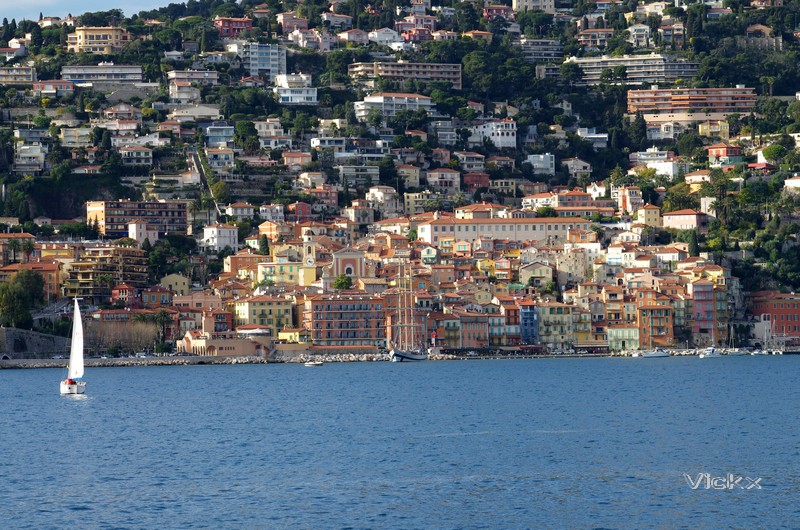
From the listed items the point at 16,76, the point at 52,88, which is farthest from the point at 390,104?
the point at 16,76

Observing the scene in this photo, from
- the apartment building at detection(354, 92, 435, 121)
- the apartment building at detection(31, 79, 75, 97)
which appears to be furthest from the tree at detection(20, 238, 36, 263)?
the apartment building at detection(354, 92, 435, 121)

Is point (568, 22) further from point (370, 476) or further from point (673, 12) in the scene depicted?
point (370, 476)

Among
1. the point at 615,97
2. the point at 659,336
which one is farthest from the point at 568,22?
the point at 659,336

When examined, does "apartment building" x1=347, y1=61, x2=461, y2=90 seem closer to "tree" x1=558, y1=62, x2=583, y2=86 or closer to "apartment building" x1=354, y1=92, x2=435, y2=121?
"apartment building" x1=354, y1=92, x2=435, y2=121

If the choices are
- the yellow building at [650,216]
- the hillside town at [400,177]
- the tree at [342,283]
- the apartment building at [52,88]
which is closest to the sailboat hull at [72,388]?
the hillside town at [400,177]

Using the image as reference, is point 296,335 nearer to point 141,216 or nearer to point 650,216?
point 141,216

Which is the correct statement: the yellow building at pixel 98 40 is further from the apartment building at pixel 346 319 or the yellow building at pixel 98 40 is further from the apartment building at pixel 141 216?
the apartment building at pixel 346 319
